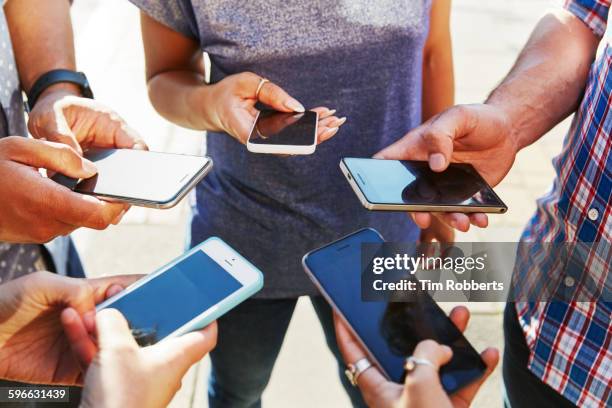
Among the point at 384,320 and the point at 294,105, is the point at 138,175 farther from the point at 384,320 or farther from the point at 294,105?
the point at 384,320

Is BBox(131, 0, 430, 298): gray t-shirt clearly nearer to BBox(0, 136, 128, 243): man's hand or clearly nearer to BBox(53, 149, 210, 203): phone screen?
BBox(53, 149, 210, 203): phone screen

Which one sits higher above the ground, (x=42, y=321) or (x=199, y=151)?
(x=42, y=321)

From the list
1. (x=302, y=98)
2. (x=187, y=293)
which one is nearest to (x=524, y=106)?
(x=302, y=98)

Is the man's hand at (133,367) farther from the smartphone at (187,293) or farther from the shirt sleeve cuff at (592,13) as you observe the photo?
the shirt sleeve cuff at (592,13)

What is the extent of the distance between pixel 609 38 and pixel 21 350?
48.3 inches

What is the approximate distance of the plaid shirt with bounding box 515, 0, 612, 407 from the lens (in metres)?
1.03

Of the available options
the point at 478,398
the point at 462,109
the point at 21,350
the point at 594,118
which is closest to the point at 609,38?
the point at 594,118

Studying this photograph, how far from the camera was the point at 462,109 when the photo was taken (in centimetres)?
118

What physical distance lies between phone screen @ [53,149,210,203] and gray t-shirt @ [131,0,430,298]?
0.44 ft

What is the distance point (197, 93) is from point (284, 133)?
9.4 inches

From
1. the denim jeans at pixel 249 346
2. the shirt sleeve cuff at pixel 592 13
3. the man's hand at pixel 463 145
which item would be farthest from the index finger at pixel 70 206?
the shirt sleeve cuff at pixel 592 13

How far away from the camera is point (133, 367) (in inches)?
34.7

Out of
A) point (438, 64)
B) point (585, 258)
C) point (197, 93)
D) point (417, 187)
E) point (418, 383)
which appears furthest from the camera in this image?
point (438, 64)

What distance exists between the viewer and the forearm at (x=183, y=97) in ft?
4.26
